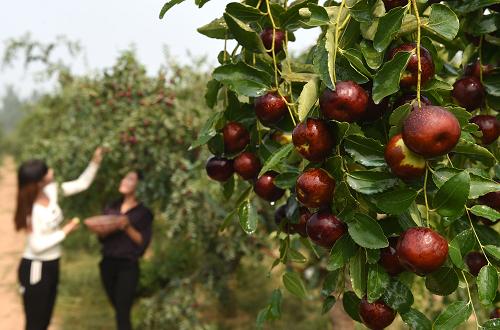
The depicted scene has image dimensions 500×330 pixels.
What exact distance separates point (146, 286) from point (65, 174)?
1.69 meters

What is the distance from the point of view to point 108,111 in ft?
15.2

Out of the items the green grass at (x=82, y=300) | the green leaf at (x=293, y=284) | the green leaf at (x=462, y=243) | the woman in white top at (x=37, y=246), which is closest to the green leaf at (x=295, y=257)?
the green leaf at (x=293, y=284)

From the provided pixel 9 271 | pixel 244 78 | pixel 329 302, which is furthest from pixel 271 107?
pixel 9 271

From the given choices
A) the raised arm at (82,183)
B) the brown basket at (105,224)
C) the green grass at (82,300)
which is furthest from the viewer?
the green grass at (82,300)

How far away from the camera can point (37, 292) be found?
3195 millimetres

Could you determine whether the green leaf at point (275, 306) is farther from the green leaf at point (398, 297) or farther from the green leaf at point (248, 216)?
the green leaf at point (398, 297)

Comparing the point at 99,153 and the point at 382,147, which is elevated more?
the point at 382,147

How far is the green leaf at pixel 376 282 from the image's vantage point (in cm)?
72

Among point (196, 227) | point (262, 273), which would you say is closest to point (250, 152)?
point (196, 227)

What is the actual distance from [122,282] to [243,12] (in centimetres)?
308

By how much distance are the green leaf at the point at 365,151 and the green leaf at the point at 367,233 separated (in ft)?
0.27

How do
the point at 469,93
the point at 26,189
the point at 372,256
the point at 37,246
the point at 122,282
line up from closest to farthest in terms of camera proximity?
the point at 372,256
the point at 469,93
the point at 37,246
the point at 26,189
the point at 122,282

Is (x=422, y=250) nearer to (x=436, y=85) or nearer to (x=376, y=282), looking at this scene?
(x=376, y=282)

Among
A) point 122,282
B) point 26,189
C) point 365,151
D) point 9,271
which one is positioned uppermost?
point 365,151
